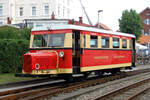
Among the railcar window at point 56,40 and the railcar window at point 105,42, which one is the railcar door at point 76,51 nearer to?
the railcar window at point 56,40

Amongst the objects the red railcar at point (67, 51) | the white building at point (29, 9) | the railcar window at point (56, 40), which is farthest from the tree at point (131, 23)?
the railcar window at point (56, 40)

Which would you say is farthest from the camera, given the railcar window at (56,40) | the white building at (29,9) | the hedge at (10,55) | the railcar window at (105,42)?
the white building at (29,9)

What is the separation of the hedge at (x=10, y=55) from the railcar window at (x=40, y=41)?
4.11 meters

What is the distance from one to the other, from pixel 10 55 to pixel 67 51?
592 cm

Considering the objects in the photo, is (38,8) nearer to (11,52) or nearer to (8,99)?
(11,52)

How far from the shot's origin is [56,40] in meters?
12.4

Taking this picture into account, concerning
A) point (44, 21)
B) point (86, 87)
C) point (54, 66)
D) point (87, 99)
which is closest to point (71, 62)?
point (54, 66)

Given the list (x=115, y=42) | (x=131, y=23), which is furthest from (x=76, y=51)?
(x=131, y=23)

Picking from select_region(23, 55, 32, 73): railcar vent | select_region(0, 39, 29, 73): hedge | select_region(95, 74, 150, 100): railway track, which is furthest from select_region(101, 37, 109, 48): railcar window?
select_region(0, 39, 29, 73): hedge

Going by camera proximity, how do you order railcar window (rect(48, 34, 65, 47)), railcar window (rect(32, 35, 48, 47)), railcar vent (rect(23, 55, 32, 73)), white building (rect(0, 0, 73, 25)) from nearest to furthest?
railcar vent (rect(23, 55, 32, 73)) → railcar window (rect(48, 34, 65, 47)) → railcar window (rect(32, 35, 48, 47)) → white building (rect(0, 0, 73, 25))

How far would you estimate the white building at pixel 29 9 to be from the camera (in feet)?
168

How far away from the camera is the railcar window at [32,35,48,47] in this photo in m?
12.7

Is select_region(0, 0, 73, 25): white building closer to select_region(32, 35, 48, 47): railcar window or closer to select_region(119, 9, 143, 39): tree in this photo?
select_region(119, 9, 143, 39): tree

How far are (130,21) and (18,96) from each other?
4408 centimetres
